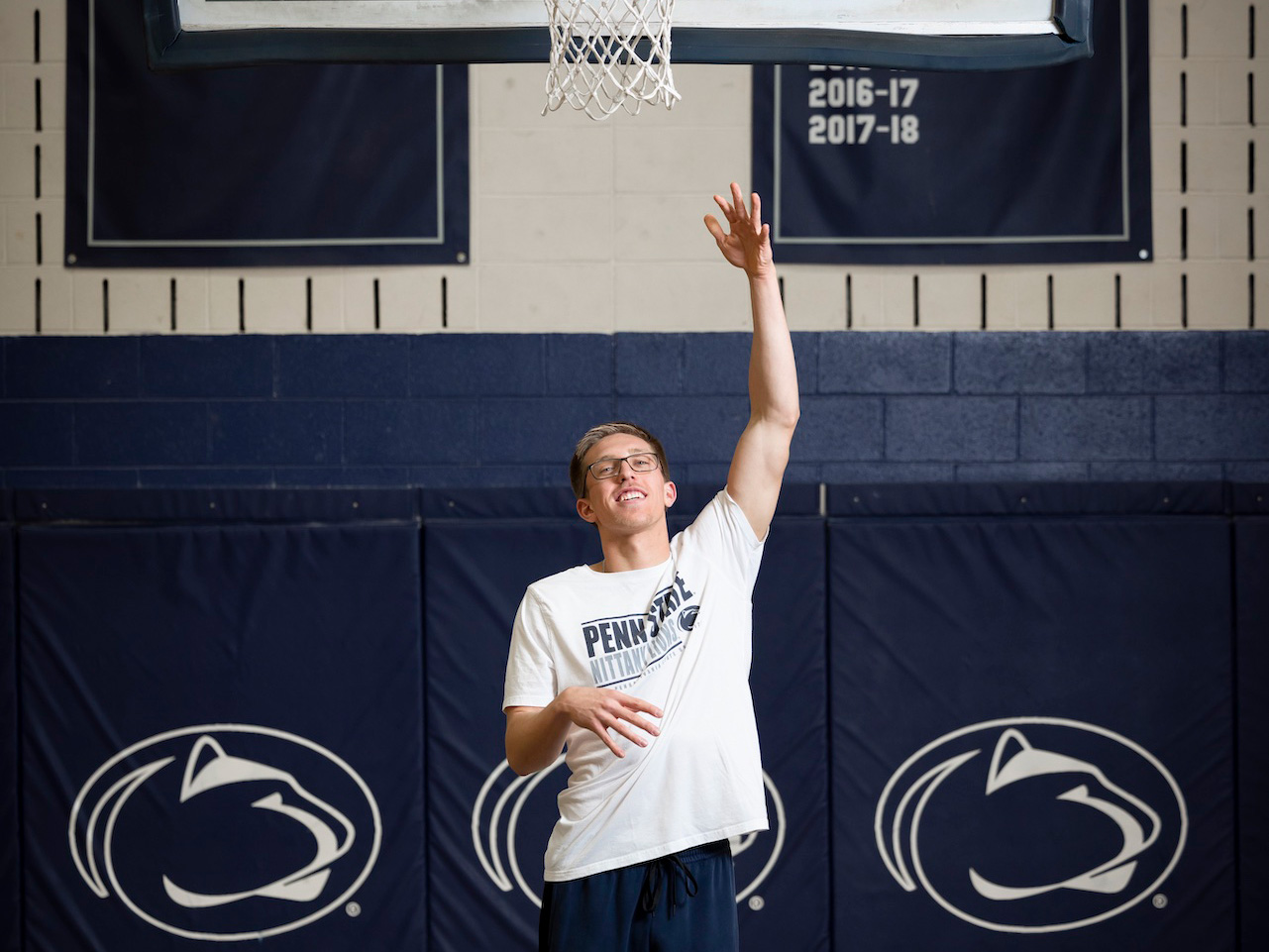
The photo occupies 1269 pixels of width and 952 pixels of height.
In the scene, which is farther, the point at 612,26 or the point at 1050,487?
the point at 1050,487

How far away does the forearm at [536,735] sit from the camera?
86.8 inches

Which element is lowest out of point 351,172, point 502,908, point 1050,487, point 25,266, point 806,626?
point 502,908

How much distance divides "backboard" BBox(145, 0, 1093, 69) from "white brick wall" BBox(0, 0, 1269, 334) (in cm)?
176

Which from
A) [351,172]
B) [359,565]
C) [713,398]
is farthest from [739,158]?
[359,565]

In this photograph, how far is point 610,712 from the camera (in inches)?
82.7

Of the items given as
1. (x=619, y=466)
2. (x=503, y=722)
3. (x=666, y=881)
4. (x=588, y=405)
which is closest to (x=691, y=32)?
(x=619, y=466)

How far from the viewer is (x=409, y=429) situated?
470cm

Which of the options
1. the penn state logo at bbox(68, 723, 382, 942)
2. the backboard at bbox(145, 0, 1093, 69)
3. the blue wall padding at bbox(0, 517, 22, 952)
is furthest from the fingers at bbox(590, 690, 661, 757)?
the blue wall padding at bbox(0, 517, 22, 952)

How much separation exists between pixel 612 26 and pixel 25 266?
3.06 m

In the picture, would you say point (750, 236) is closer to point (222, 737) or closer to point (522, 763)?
point (522, 763)

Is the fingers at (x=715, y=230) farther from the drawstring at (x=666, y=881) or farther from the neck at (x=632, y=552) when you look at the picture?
the drawstring at (x=666, y=881)

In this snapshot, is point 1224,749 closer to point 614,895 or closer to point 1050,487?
point 1050,487

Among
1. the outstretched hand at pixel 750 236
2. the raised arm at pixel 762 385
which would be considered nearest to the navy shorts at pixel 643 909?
the raised arm at pixel 762 385

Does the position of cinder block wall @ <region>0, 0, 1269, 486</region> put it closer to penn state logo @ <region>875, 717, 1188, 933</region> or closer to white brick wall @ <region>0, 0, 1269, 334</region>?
white brick wall @ <region>0, 0, 1269, 334</region>
